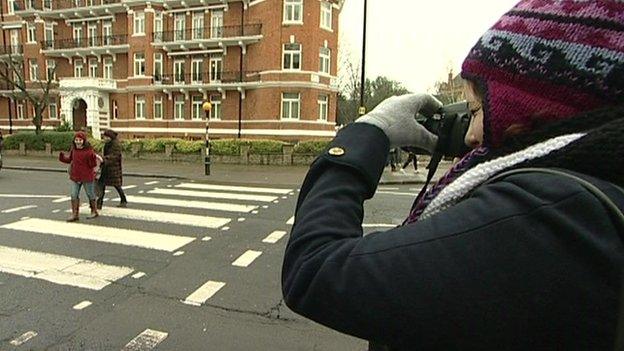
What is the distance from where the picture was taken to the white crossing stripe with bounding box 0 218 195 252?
643cm

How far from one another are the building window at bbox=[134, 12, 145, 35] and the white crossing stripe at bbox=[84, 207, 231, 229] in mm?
26033

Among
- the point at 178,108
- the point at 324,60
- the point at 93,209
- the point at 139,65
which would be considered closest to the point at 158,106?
the point at 178,108

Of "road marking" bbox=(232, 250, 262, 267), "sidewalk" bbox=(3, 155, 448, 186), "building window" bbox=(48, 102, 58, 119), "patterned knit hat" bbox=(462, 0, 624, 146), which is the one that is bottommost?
"sidewalk" bbox=(3, 155, 448, 186)

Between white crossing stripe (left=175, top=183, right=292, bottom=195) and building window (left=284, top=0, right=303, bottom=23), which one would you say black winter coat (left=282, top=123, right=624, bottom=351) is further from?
building window (left=284, top=0, right=303, bottom=23)

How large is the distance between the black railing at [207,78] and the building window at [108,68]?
17.0 ft

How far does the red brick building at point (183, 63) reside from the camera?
2675 cm

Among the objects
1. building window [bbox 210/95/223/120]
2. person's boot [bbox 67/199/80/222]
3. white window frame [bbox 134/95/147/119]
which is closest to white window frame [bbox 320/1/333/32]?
building window [bbox 210/95/223/120]

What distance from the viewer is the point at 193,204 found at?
9766mm

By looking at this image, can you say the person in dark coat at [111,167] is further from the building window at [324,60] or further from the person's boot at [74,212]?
the building window at [324,60]

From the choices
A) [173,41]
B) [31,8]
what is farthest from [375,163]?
[31,8]

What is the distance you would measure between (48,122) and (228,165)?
24.9 metres

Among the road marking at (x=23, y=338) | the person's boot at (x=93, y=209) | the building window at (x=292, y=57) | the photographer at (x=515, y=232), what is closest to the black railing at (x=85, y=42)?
the building window at (x=292, y=57)

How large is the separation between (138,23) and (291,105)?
551 inches

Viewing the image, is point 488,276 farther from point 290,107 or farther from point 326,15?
point 326,15
